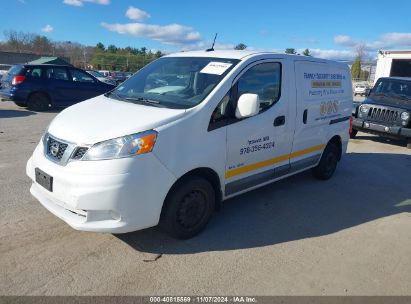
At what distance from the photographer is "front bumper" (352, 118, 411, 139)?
9555 millimetres

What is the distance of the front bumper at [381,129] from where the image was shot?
955 cm

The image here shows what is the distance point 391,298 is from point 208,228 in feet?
6.29

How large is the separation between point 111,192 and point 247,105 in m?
1.66

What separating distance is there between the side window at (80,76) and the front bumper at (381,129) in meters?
9.50

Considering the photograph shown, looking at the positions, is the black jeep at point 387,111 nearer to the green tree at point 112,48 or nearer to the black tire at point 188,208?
the black tire at point 188,208

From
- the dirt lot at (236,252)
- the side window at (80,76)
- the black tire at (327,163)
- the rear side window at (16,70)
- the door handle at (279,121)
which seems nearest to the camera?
the dirt lot at (236,252)

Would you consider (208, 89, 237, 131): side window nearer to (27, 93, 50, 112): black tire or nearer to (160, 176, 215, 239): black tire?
(160, 176, 215, 239): black tire

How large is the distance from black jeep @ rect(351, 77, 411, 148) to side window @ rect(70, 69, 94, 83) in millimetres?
9473

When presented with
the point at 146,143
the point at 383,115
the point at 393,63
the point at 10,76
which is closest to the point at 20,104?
the point at 10,76

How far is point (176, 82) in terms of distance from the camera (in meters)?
4.31

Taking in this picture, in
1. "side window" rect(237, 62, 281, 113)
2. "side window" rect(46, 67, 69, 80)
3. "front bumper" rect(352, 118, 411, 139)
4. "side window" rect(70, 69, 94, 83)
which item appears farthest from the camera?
"side window" rect(70, 69, 94, 83)

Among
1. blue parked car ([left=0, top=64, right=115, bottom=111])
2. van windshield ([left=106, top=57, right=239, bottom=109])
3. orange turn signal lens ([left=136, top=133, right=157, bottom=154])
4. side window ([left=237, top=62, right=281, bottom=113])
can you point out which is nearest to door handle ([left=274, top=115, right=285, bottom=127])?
side window ([left=237, top=62, right=281, bottom=113])

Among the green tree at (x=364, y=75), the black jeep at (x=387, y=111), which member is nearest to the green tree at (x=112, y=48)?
the green tree at (x=364, y=75)

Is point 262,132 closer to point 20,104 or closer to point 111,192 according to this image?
point 111,192
